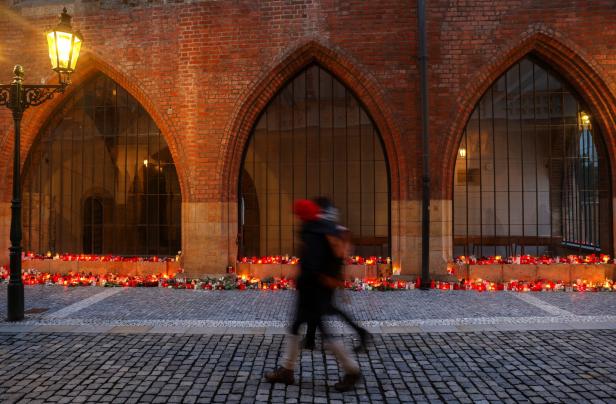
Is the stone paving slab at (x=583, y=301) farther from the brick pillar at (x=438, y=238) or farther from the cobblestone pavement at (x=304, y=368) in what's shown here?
the brick pillar at (x=438, y=238)

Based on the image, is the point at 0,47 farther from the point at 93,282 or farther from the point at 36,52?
the point at 93,282

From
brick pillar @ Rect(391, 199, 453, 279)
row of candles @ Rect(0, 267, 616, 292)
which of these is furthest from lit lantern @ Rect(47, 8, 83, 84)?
brick pillar @ Rect(391, 199, 453, 279)

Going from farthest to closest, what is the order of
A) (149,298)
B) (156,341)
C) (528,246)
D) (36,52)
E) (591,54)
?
(528,246)
(36,52)
(591,54)
(149,298)
(156,341)

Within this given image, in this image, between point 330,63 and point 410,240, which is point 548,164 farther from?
point 330,63

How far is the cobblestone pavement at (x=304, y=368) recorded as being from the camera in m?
4.04

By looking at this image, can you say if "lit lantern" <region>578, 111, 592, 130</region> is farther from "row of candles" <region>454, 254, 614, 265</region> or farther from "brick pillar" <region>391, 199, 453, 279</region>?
"brick pillar" <region>391, 199, 453, 279</region>

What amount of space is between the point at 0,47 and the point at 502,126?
576 inches

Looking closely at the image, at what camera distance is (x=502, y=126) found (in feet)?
47.2

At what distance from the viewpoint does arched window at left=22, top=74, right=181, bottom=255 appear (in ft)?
36.6

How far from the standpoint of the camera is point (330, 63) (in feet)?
33.1

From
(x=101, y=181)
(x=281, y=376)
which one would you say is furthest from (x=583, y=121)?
(x=101, y=181)

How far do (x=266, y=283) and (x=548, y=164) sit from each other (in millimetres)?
8219

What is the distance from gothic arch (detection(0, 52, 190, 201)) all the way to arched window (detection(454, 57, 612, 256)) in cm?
697

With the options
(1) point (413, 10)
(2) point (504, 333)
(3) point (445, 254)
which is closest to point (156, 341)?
(2) point (504, 333)
